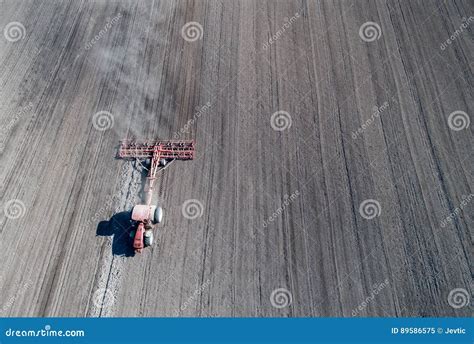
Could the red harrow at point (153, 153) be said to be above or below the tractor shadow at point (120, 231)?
above

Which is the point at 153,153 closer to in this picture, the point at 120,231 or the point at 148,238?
the point at 120,231

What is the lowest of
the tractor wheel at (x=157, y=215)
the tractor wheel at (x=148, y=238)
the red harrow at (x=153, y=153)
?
the tractor wheel at (x=148, y=238)

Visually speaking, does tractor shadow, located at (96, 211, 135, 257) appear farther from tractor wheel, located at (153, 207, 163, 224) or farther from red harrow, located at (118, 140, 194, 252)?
tractor wheel, located at (153, 207, 163, 224)

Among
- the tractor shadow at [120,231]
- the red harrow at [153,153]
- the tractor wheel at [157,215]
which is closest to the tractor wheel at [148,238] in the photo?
the red harrow at [153,153]

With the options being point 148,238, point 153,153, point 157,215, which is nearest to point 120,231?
point 148,238

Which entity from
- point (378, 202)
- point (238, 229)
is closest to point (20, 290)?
point (238, 229)

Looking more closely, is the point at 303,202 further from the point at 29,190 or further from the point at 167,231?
the point at 29,190

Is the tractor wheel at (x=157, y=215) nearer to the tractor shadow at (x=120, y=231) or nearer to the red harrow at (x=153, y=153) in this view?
the red harrow at (x=153, y=153)

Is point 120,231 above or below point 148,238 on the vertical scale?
above
